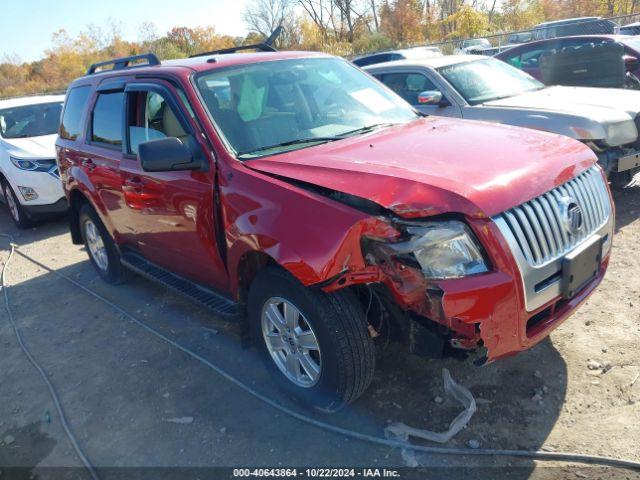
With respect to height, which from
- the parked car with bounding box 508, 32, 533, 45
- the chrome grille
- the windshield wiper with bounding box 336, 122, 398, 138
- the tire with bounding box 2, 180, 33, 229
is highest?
the parked car with bounding box 508, 32, 533, 45

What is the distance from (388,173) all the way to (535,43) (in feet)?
29.0

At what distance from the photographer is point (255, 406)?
3.31 metres

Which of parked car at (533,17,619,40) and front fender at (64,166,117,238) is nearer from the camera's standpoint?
front fender at (64,166,117,238)

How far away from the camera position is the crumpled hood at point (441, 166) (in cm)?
246

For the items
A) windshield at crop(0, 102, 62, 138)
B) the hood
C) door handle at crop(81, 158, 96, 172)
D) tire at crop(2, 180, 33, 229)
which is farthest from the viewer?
windshield at crop(0, 102, 62, 138)

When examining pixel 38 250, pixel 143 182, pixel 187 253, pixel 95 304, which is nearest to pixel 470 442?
pixel 187 253

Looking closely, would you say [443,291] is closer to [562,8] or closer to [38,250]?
[38,250]

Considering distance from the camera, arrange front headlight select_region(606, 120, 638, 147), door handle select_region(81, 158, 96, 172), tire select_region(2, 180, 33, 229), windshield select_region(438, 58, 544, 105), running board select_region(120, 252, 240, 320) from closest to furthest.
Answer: running board select_region(120, 252, 240, 320) < door handle select_region(81, 158, 96, 172) < front headlight select_region(606, 120, 638, 147) < windshield select_region(438, 58, 544, 105) < tire select_region(2, 180, 33, 229)

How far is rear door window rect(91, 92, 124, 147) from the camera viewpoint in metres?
4.43

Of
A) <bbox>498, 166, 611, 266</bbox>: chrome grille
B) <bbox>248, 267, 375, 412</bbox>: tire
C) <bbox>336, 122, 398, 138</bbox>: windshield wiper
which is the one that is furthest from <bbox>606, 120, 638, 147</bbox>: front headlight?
<bbox>248, 267, 375, 412</bbox>: tire

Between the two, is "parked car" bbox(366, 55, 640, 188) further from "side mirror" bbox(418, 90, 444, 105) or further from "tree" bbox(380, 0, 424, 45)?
"tree" bbox(380, 0, 424, 45)

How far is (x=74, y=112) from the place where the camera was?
5.44m

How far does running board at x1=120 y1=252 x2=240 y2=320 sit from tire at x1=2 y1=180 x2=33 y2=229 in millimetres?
3973

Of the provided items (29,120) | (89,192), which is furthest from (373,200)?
(29,120)
